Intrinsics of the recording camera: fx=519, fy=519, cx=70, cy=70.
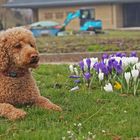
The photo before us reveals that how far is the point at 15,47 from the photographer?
19.6ft

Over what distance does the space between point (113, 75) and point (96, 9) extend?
41.3m

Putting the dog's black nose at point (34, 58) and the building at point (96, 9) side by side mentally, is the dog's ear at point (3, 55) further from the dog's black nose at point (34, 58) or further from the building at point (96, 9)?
the building at point (96, 9)

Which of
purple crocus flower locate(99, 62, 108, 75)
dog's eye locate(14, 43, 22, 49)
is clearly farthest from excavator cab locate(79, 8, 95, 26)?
dog's eye locate(14, 43, 22, 49)

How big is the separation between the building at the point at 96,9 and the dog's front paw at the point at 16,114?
40928mm

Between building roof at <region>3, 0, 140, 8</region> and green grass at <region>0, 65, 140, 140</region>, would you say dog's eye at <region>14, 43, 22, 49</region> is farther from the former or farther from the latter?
building roof at <region>3, 0, 140, 8</region>

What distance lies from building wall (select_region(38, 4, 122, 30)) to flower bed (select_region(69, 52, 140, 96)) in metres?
39.4

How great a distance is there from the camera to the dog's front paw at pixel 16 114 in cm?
567

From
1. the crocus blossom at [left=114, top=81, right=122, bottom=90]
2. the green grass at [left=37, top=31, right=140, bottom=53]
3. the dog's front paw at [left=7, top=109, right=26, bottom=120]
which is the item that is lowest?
the green grass at [left=37, top=31, right=140, bottom=53]

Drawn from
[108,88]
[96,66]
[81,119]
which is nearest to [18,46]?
[81,119]

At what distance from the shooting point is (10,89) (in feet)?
20.1

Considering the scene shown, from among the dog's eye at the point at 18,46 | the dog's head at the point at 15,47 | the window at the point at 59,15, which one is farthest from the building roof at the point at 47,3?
the dog's eye at the point at 18,46

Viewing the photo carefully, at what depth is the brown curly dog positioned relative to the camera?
19.0ft

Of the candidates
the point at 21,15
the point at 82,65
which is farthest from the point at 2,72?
the point at 21,15

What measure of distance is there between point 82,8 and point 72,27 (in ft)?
7.13
